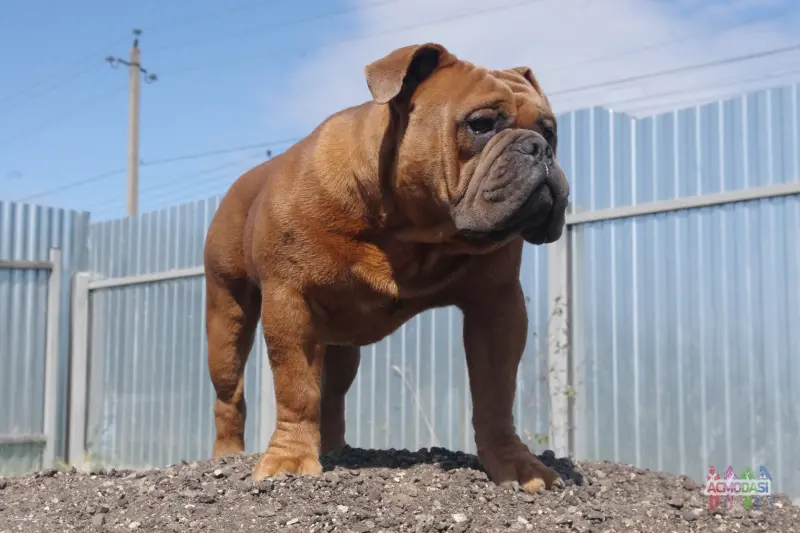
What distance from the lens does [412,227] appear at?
3.33m

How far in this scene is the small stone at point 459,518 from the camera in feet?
9.96

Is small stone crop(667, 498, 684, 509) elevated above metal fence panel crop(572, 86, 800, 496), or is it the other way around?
metal fence panel crop(572, 86, 800, 496)

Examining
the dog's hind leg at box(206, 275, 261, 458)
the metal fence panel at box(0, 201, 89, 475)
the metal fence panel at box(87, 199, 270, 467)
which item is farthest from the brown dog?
the metal fence panel at box(0, 201, 89, 475)

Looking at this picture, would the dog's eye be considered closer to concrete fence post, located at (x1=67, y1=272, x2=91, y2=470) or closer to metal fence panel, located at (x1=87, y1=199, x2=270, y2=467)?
metal fence panel, located at (x1=87, y1=199, x2=270, y2=467)


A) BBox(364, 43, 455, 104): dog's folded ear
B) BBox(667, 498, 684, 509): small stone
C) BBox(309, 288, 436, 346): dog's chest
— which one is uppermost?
BBox(364, 43, 455, 104): dog's folded ear

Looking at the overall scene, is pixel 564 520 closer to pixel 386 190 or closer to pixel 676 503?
pixel 676 503

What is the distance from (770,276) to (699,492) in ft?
5.31

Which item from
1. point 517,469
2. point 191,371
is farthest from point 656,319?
point 191,371

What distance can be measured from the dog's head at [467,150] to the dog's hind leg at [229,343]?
1.31 metres

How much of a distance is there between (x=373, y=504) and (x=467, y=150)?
116cm

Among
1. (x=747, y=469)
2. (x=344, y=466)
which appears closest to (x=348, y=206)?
(x=344, y=466)

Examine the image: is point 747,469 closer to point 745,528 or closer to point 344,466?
point 745,528

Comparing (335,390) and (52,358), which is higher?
(52,358)

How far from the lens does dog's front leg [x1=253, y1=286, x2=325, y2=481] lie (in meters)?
3.46
